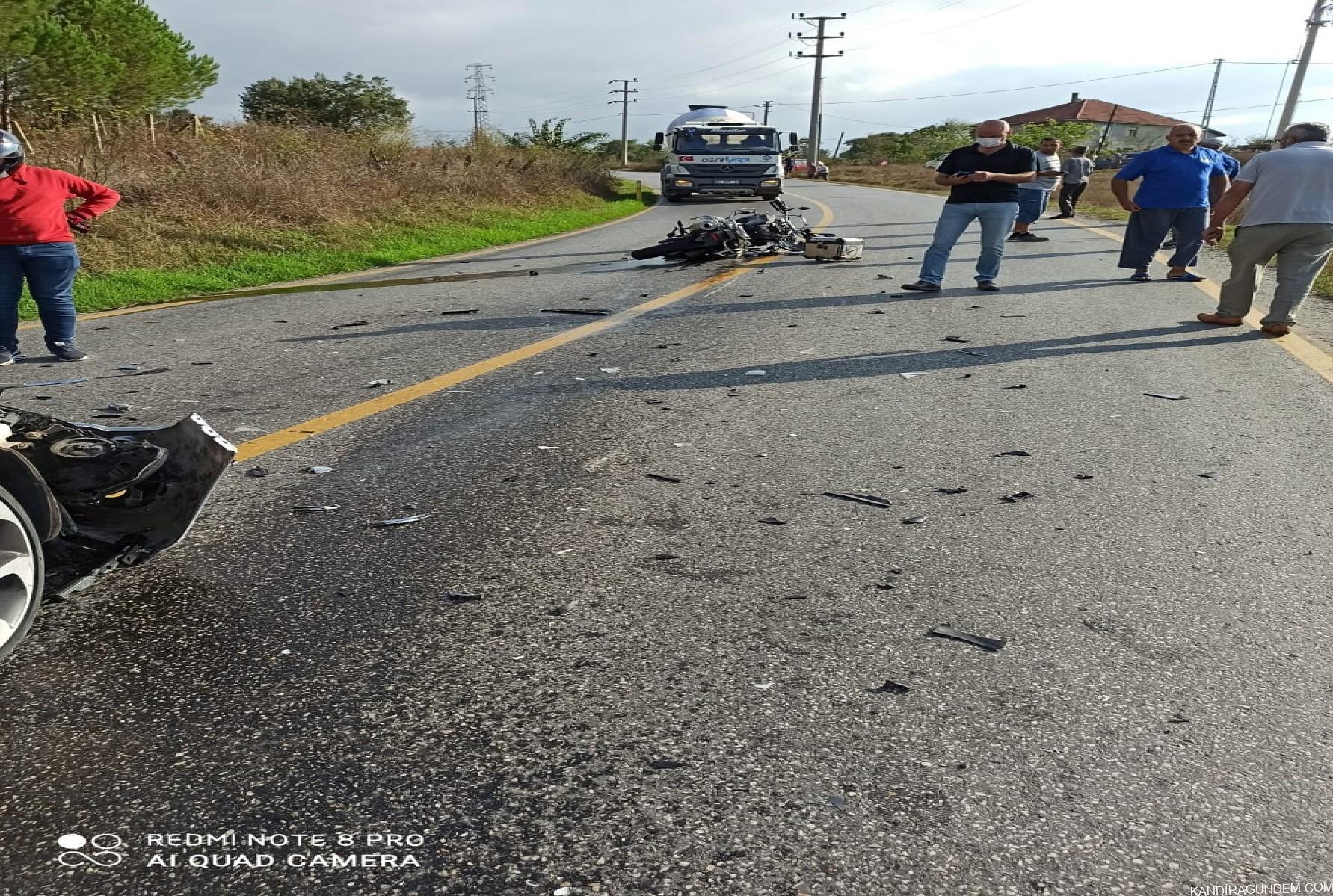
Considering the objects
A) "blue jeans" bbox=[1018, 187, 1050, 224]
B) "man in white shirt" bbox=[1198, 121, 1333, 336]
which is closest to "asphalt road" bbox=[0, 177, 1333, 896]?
"man in white shirt" bbox=[1198, 121, 1333, 336]

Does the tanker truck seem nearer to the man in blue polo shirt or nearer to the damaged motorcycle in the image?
the man in blue polo shirt

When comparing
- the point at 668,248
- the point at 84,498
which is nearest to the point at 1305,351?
the point at 668,248

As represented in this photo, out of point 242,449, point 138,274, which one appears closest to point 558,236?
point 138,274

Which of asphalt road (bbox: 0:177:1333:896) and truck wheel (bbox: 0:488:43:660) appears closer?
asphalt road (bbox: 0:177:1333:896)

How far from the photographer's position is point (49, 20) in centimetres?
2014

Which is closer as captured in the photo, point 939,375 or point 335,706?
point 335,706

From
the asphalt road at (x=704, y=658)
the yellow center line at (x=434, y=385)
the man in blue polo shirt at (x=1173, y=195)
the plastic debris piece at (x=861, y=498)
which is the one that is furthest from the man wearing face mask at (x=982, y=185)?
the plastic debris piece at (x=861, y=498)

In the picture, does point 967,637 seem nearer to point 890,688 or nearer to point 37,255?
point 890,688

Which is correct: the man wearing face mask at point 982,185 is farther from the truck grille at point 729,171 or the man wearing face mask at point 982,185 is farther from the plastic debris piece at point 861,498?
the truck grille at point 729,171

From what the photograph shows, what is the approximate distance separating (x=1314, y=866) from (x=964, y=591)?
123 centimetres

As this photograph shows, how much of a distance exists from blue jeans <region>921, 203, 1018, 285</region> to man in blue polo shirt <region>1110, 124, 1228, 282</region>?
130 centimetres

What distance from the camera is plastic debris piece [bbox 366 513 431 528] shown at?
3.36 m

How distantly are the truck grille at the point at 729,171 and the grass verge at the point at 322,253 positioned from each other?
5441 mm

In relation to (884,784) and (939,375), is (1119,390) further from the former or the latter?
(884,784)
